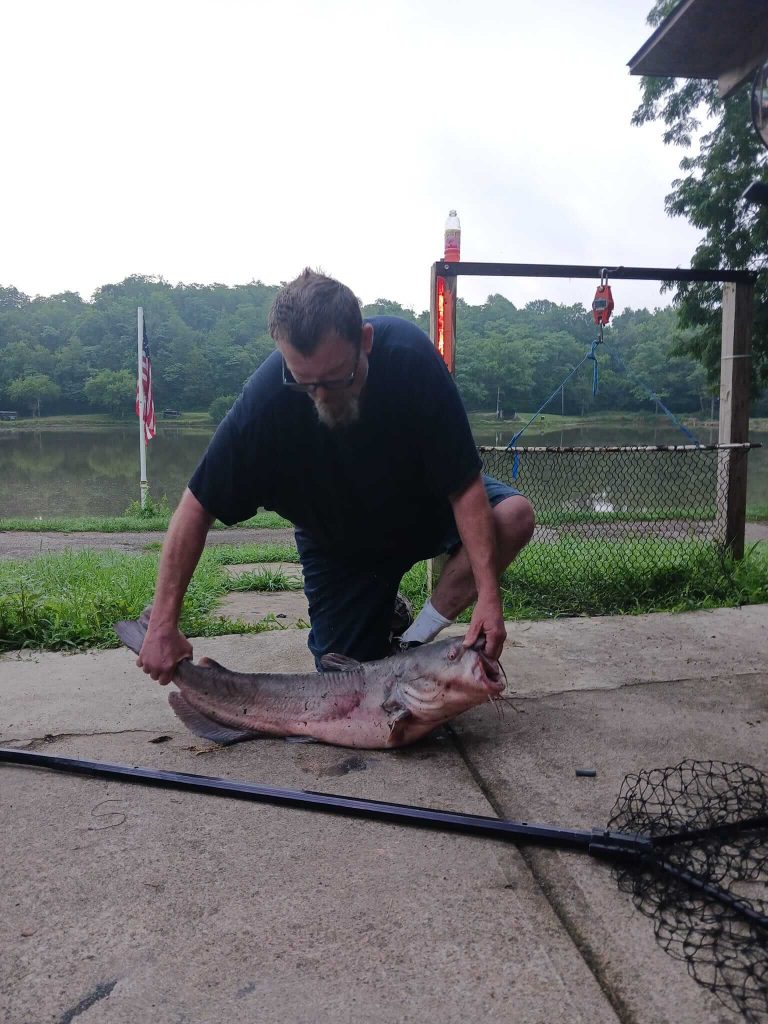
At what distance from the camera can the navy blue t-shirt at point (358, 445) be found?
271 cm

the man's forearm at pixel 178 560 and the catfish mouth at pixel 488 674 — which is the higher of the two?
the man's forearm at pixel 178 560

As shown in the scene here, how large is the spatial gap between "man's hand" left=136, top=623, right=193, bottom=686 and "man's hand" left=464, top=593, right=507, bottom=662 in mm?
984

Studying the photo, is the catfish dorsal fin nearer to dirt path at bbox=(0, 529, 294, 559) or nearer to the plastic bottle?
the plastic bottle

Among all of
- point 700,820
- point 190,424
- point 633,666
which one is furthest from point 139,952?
point 190,424

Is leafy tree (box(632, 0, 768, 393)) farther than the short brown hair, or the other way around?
leafy tree (box(632, 0, 768, 393))

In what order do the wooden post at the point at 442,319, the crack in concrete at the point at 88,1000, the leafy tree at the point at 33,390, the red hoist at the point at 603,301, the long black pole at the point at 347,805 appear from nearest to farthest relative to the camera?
the crack in concrete at the point at 88,1000
the long black pole at the point at 347,805
the wooden post at the point at 442,319
the red hoist at the point at 603,301
the leafy tree at the point at 33,390

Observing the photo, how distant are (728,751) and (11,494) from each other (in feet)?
74.5

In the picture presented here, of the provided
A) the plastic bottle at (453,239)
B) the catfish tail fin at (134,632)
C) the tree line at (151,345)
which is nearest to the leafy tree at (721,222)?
the tree line at (151,345)

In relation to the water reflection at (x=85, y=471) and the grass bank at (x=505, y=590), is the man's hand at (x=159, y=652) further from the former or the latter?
the water reflection at (x=85, y=471)

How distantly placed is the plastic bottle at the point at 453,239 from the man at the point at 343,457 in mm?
2292

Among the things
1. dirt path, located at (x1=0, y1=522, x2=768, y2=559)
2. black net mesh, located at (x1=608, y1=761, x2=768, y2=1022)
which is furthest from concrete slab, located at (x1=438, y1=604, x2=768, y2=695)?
dirt path, located at (x1=0, y1=522, x2=768, y2=559)

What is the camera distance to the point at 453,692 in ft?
8.15

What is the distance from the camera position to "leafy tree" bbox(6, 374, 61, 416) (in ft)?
193

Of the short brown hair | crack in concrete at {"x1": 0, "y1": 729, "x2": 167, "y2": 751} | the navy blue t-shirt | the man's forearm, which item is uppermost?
the short brown hair
